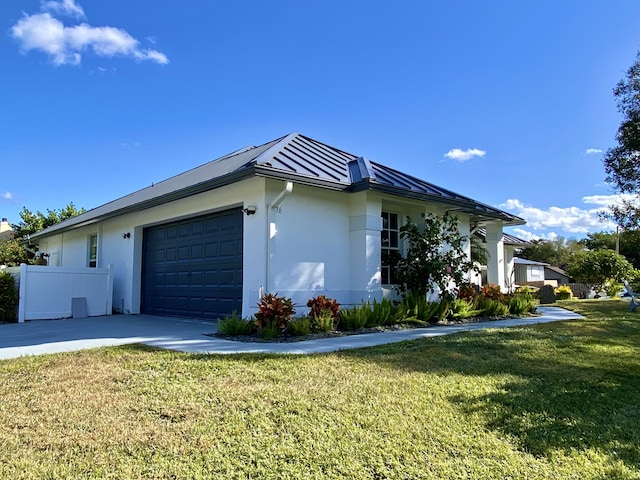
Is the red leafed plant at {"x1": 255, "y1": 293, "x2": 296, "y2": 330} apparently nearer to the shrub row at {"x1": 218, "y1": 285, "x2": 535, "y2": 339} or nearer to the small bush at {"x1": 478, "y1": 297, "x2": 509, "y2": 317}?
the shrub row at {"x1": 218, "y1": 285, "x2": 535, "y2": 339}

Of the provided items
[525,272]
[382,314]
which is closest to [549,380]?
[382,314]

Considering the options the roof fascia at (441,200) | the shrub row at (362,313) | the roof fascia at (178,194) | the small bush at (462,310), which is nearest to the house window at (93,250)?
the roof fascia at (178,194)

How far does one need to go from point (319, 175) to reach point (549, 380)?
5835 mm

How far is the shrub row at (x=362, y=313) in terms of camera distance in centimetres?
779

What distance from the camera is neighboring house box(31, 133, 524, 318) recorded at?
891 cm

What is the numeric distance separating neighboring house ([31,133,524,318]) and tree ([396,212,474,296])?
53 centimetres

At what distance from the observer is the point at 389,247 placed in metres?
11.2

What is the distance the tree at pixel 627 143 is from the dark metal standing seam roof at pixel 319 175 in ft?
16.6

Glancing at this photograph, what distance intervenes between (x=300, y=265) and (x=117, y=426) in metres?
6.22

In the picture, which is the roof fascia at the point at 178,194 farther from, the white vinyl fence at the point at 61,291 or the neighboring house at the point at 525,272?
the neighboring house at the point at 525,272

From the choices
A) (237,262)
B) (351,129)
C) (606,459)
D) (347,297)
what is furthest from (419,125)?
(606,459)

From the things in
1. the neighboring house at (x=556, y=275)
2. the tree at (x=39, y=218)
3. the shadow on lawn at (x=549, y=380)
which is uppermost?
the tree at (x=39, y=218)

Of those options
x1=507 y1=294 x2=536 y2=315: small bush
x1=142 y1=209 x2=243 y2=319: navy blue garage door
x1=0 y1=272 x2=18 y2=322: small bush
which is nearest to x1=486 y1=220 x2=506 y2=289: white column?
x1=507 y1=294 x2=536 y2=315: small bush

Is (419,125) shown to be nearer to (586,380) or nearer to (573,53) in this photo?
(573,53)
